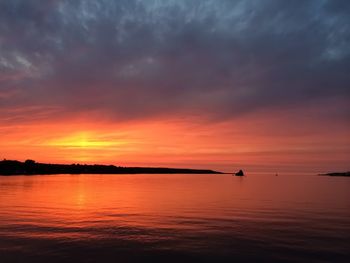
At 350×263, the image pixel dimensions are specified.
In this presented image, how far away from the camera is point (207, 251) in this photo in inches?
883

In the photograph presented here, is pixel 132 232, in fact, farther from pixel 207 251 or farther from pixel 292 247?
pixel 292 247

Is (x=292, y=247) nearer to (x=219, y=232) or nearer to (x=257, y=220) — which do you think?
(x=219, y=232)

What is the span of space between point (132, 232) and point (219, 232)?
6824 millimetres

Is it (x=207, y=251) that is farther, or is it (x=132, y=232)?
(x=132, y=232)

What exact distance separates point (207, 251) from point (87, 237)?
9.18m

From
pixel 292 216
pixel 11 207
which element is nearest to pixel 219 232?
pixel 292 216

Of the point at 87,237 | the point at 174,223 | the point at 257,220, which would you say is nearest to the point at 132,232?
the point at 87,237

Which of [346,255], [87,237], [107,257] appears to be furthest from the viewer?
[87,237]

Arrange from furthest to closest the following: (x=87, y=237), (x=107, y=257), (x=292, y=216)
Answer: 1. (x=292, y=216)
2. (x=87, y=237)
3. (x=107, y=257)

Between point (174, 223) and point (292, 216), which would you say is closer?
point (174, 223)

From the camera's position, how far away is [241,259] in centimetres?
2075

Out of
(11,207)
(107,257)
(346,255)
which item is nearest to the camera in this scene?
(107,257)

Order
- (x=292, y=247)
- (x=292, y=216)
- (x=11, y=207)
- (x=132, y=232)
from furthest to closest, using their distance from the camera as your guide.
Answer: (x=11, y=207) < (x=292, y=216) < (x=132, y=232) < (x=292, y=247)

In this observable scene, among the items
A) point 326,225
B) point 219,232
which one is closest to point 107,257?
point 219,232
